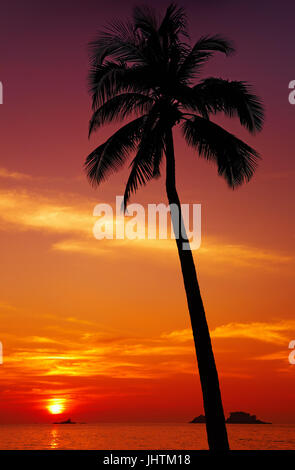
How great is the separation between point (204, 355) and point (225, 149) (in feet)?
21.4

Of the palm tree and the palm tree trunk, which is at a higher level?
the palm tree

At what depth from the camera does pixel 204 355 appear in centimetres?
1638

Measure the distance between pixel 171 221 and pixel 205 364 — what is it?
4.29 meters

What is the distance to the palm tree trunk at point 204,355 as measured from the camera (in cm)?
1592

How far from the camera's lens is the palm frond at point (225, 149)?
62.0 ft

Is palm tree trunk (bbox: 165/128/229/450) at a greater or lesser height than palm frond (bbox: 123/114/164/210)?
lesser

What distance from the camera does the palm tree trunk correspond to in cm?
1592

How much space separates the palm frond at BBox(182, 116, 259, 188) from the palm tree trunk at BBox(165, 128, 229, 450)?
253cm

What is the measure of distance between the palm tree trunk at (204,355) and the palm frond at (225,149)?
2532mm

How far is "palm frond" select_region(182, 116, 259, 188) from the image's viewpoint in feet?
62.0

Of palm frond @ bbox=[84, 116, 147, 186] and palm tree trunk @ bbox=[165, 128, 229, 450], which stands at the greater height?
palm frond @ bbox=[84, 116, 147, 186]

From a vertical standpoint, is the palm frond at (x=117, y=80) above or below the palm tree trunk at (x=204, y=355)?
above
